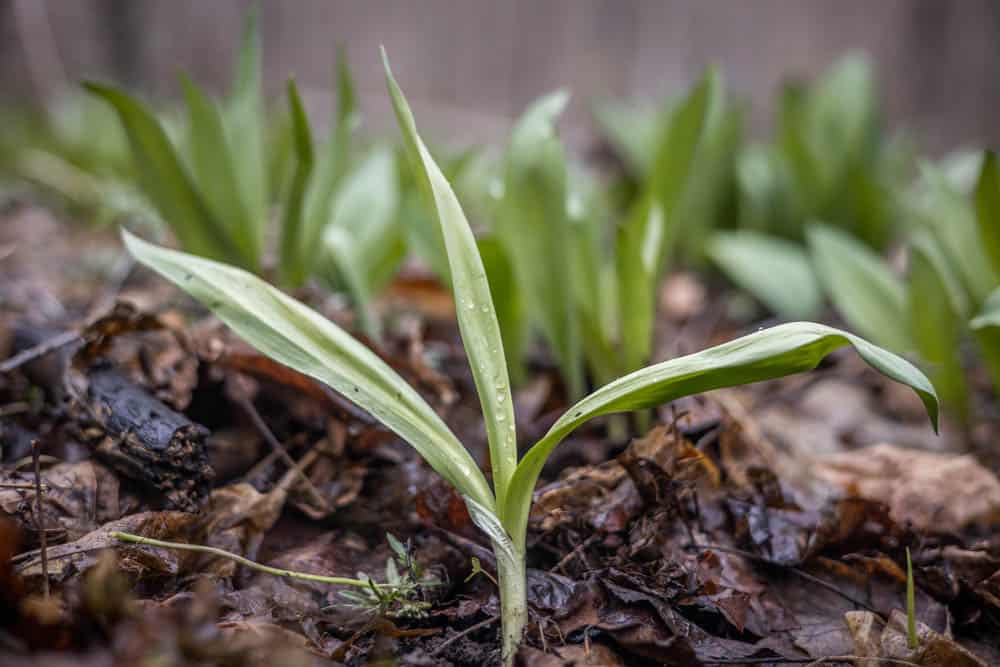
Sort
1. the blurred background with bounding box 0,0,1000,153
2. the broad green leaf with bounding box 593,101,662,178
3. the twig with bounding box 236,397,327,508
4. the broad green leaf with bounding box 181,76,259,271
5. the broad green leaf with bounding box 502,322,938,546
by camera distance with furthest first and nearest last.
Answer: the blurred background with bounding box 0,0,1000,153, the broad green leaf with bounding box 593,101,662,178, the broad green leaf with bounding box 181,76,259,271, the twig with bounding box 236,397,327,508, the broad green leaf with bounding box 502,322,938,546

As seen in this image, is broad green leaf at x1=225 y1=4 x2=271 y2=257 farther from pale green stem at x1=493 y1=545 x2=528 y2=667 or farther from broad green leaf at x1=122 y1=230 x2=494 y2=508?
pale green stem at x1=493 y1=545 x2=528 y2=667

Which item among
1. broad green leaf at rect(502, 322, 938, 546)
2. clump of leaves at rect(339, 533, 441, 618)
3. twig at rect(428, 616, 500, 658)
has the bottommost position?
twig at rect(428, 616, 500, 658)

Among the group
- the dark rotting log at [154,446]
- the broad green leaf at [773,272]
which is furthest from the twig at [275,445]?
the broad green leaf at [773,272]

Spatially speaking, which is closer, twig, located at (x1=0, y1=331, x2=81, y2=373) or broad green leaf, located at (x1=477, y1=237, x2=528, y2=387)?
twig, located at (x1=0, y1=331, x2=81, y2=373)

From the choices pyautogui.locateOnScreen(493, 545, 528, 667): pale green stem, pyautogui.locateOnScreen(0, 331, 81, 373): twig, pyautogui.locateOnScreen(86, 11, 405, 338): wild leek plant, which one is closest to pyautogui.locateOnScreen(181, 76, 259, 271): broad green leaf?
pyautogui.locateOnScreen(86, 11, 405, 338): wild leek plant

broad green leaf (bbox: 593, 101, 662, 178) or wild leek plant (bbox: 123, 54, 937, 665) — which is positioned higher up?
broad green leaf (bbox: 593, 101, 662, 178)

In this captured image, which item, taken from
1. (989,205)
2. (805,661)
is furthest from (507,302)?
(989,205)

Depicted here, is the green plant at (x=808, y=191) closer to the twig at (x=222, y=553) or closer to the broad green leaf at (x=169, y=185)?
the broad green leaf at (x=169, y=185)
